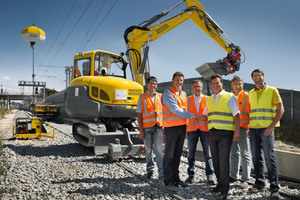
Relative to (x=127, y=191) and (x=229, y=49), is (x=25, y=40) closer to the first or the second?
(x=229, y=49)

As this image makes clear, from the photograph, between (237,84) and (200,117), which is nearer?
(200,117)

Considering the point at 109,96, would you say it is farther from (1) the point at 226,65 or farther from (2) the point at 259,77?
(1) the point at 226,65

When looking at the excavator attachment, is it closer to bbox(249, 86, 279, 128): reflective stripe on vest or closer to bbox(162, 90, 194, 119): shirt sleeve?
bbox(249, 86, 279, 128): reflective stripe on vest

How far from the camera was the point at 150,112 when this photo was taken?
446cm

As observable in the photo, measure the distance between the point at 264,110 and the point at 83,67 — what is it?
17.4 feet

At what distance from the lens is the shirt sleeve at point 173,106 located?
3.75 metres

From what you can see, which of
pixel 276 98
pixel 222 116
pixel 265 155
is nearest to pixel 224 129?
pixel 222 116

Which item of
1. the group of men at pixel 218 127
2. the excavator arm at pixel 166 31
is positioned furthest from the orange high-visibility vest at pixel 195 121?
the excavator arm at pixel 166 31

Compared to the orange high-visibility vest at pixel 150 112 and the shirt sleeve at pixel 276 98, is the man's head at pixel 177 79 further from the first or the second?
the shirt sleeve at pixel 276 98

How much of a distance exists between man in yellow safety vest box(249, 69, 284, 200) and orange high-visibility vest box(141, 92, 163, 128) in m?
1.62

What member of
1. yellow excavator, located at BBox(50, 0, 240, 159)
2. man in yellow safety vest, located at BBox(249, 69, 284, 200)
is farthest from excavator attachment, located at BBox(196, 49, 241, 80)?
man in yellow safety vest, located at BBox(249, 69, 284, 200)

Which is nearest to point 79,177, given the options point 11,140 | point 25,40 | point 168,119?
point 168,119

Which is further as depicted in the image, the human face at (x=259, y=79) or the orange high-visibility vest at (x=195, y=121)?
the orange high-visibility vest at (x=195, y=121)

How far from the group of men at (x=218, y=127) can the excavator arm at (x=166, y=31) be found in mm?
3529
